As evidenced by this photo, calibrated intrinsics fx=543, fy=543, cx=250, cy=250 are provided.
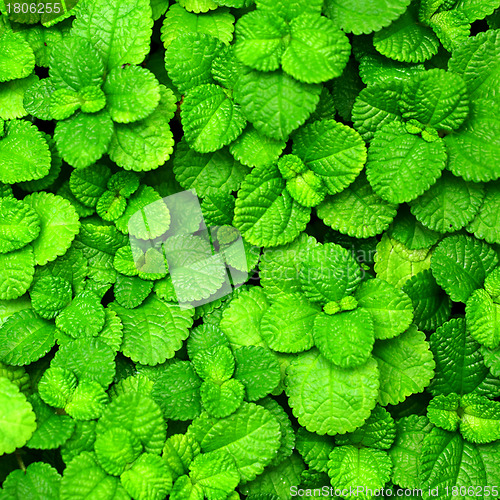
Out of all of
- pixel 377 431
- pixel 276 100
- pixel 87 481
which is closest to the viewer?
pixel 87 481

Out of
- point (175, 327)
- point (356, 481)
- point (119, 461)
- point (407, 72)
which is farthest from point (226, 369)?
point (407, 72)

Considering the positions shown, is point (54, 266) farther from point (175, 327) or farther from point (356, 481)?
point (356, 481)

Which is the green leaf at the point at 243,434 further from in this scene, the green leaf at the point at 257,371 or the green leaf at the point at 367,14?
the green leaf at the point at 367,14

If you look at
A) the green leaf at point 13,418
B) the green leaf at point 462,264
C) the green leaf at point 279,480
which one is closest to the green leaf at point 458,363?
the green leaf at point 462,264

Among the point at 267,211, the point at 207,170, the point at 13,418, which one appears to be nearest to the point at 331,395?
the point at 267,211

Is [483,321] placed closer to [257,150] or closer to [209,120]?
[257,150]

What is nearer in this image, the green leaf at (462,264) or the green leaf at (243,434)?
the green leaf at (243,434)

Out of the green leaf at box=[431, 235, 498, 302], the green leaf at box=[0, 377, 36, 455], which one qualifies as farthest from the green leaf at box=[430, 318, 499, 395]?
the green leaf at box=[0, 377, 36, 455]
